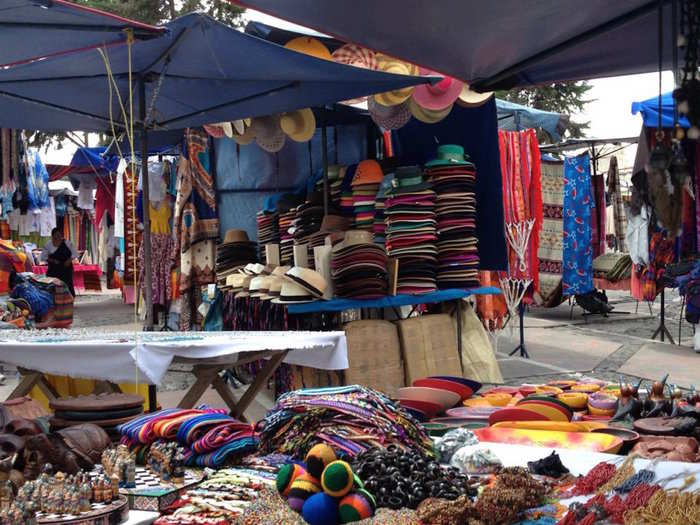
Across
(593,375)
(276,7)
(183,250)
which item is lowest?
(593,375)

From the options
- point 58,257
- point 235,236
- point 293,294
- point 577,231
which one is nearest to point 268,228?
point 235,236

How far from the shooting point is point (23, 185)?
888 cm

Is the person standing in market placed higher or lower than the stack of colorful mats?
higher

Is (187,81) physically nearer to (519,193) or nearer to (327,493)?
(519,193)

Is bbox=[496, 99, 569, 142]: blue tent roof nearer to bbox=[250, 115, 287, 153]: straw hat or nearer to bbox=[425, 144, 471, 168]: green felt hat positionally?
bbox=[425, 144, 471, 168]: green felt hat

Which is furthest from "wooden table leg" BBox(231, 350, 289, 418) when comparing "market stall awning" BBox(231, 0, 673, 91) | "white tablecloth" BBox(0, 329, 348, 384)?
"market stall awning" BBox(231, 0, 673, 91)

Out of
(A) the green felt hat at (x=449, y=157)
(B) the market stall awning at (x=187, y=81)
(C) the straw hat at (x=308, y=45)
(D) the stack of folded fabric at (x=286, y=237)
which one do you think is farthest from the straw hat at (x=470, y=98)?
(D) the stack of folded fabric at (x=286, y=237)

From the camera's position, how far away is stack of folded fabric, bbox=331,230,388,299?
5.44m

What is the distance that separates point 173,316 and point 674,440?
7.14m

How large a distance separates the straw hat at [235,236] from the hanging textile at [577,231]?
4246 mm

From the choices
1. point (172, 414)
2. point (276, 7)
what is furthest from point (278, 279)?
point (276, 7)

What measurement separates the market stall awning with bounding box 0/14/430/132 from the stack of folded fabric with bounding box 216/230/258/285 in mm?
1312

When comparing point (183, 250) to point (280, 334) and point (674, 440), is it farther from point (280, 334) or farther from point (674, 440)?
point (674, 440)

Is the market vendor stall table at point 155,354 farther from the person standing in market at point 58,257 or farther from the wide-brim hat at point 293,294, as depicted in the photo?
the person standing in market at point 58,257
